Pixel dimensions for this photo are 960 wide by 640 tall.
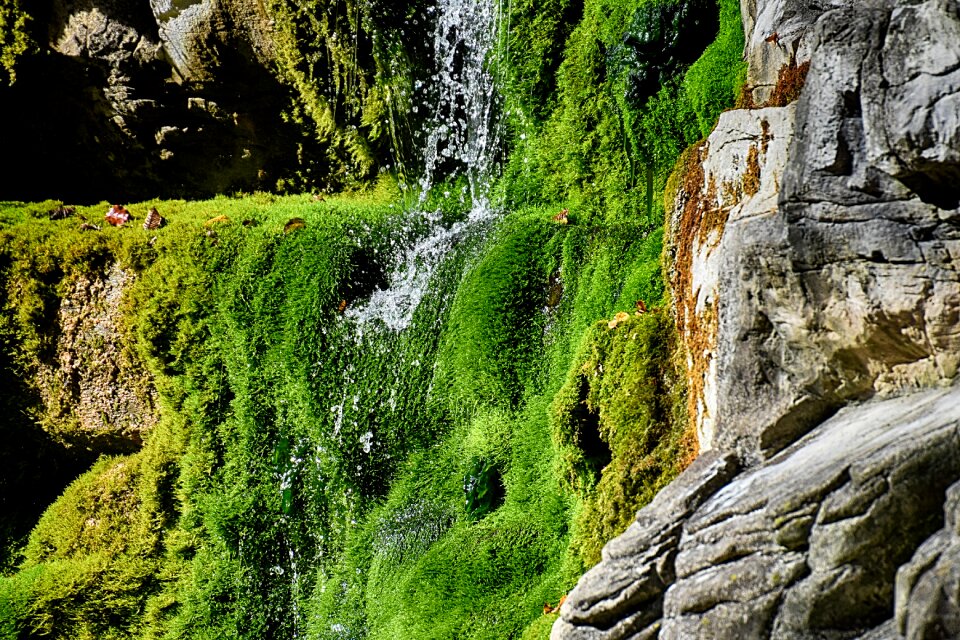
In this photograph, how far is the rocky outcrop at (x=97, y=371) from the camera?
15.3 feet

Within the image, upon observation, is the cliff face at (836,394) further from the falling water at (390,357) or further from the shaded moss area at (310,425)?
the falling water at (390,357)

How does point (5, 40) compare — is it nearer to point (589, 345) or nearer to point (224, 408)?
point (224, 408)

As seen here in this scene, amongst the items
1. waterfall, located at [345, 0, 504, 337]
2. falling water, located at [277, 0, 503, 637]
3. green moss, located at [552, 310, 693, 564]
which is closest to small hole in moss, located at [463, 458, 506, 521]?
falling water, located at [277, 0, 503, 637]

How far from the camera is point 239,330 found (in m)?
4.56

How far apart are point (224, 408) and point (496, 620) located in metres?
1.96

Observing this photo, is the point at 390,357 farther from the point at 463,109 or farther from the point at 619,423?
the point at 463,109

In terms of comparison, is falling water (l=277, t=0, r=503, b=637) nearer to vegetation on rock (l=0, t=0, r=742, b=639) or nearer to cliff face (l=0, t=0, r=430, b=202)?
vegetation on rock (l=0, t=0, r=742, b=639)

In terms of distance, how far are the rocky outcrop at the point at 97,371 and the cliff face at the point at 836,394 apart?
3.04 metres

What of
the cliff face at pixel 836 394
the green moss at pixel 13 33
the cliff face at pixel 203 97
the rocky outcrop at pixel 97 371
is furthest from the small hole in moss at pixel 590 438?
the green moss at pixel 13 33

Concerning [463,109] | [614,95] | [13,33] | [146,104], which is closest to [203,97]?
[146,104]

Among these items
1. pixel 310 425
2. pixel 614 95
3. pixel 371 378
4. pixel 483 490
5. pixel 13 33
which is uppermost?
pixel 13 33

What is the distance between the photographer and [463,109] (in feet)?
17.6

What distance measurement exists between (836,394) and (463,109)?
3.54 meters

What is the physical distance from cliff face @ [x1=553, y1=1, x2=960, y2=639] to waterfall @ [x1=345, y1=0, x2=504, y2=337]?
2676 mm
